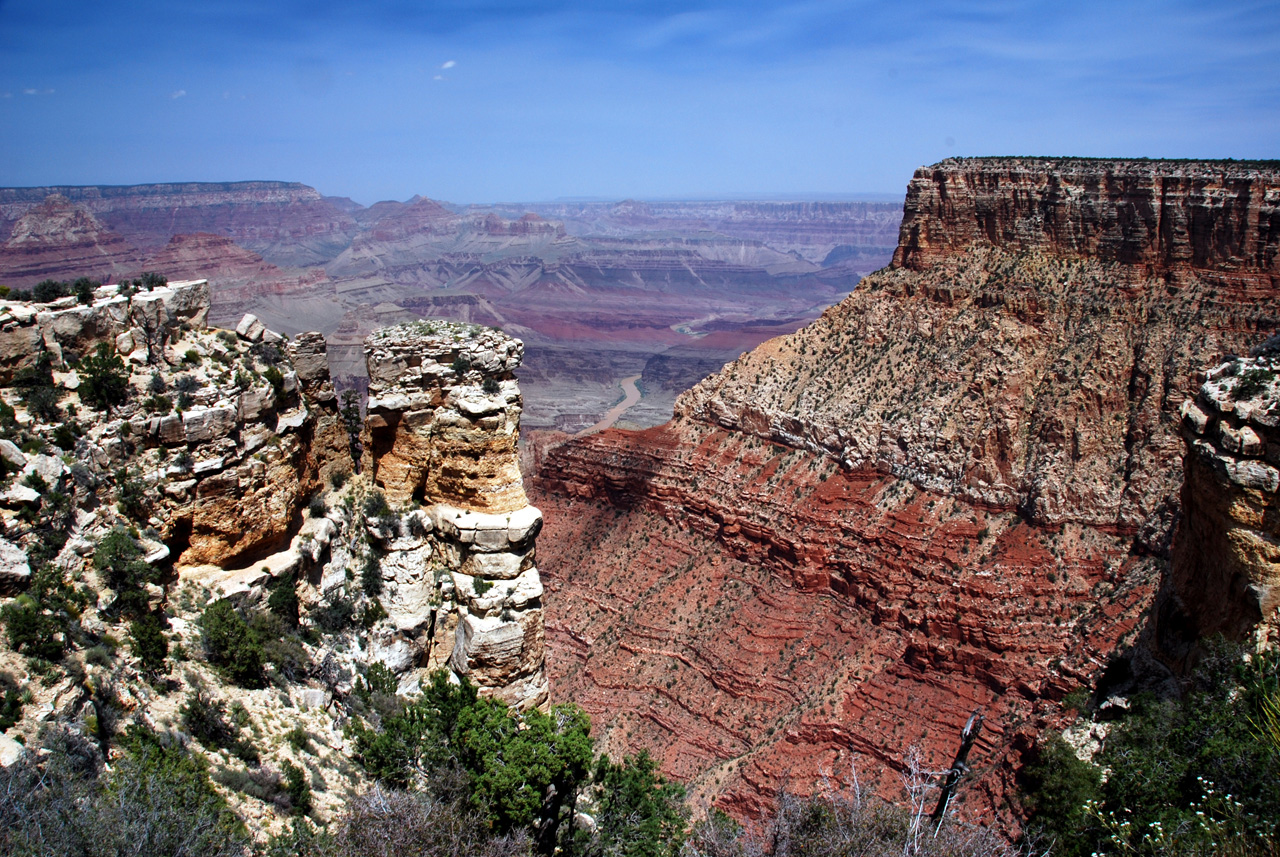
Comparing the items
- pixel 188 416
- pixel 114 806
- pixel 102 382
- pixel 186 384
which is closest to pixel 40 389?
pixel 102 382

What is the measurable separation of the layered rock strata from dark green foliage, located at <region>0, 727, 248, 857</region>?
62.2 feet

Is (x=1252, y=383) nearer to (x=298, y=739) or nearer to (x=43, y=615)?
(x=298, y=739)

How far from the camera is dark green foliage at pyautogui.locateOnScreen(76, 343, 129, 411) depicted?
42.4ft

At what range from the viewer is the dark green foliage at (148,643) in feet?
39.2

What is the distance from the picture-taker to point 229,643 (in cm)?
1303

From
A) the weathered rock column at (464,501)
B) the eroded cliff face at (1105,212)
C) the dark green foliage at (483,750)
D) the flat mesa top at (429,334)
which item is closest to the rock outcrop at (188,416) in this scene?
the weathered rock column at (464,501)

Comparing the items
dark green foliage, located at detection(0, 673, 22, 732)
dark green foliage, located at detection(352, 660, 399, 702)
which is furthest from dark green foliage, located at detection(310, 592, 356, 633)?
dark green foliage, located at detection(0, 673, 22, 732)

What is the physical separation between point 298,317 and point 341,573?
524 ft

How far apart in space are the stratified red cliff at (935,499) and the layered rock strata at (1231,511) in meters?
12.6

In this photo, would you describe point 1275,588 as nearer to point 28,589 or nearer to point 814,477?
point 28,589

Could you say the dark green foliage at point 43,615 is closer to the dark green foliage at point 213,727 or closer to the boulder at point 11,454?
the boulder at point 11,454

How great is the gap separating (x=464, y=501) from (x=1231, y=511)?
15.9m

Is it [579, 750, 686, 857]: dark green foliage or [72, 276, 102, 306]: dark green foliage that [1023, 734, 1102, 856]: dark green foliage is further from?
[72, 276, 102, 306]: dark green foliage

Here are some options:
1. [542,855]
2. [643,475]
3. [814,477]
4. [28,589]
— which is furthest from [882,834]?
[643,475]
